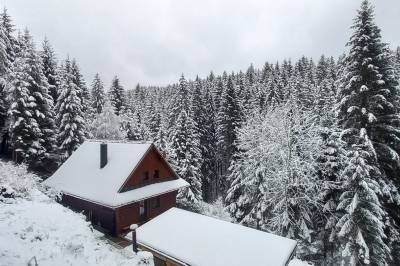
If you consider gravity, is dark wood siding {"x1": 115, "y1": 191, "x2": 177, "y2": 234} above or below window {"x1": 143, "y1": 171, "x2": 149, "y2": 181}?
below

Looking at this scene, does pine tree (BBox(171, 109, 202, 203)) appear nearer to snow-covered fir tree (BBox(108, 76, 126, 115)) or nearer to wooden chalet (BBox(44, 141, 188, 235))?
wooden chalet (BBox(44, 141, 188, 235))

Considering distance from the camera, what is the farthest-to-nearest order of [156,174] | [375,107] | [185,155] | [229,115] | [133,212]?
[229,115] → [185,155] → [156,174] → [133,212] → [375,107]

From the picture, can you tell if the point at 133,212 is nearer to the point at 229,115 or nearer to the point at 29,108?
the point at 29,108

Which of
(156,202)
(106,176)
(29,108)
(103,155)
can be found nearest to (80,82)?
(29,108)

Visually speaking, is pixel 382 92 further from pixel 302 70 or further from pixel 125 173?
pixel 302 70

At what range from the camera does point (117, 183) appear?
71.3 feet

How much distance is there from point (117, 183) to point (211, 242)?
10.9 m

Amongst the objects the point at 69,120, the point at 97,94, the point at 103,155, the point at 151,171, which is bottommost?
the point at 151,171

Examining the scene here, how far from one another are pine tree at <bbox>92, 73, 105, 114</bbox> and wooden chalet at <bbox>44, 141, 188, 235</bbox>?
22.5 meters

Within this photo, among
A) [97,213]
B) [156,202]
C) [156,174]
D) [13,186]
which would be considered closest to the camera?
[13,186]

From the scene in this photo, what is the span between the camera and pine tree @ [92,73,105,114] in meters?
48.4

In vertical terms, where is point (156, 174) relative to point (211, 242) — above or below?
above

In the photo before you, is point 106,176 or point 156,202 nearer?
point 106,176

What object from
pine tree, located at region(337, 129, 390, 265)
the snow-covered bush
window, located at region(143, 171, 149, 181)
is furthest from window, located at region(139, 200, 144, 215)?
pine tree, located at region(337, 129, 390, 265)
